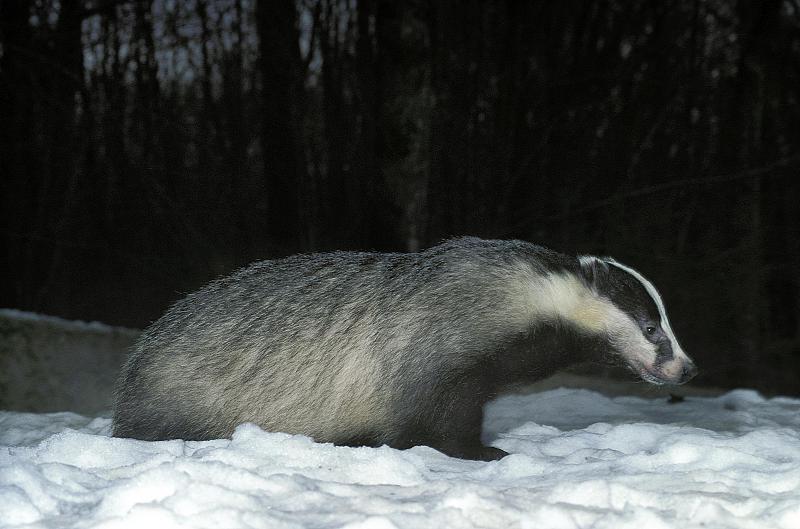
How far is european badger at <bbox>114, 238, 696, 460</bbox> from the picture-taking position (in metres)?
3.65

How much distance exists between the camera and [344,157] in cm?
750

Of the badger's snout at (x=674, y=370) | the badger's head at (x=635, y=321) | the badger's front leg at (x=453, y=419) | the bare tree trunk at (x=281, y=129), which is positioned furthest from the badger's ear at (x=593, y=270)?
the bare tree trunk at (x=281, y=129)

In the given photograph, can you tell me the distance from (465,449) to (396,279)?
77 centimetres

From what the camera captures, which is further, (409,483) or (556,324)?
(556,324)

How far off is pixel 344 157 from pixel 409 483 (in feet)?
15.8

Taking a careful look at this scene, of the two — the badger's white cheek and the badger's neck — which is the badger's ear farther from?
the badger's white cheek

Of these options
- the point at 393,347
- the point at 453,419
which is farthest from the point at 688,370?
the point at 393,347

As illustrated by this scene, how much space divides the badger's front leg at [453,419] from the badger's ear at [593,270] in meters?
0.64

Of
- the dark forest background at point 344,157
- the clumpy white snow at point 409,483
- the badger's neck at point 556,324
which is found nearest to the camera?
the clumpy white snow at point 409,483

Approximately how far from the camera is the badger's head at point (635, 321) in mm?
3801

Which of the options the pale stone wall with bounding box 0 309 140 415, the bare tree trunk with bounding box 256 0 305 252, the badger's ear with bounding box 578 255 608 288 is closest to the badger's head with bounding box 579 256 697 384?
the badger's ear with bounding box 578 255 608 288

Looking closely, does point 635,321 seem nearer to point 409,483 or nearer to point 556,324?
point 556,324

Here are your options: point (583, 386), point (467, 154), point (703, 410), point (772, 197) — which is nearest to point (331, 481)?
point (703, 410)

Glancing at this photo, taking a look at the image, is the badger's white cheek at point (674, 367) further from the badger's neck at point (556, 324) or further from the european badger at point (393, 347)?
the badger's neck at point (556, 324)
